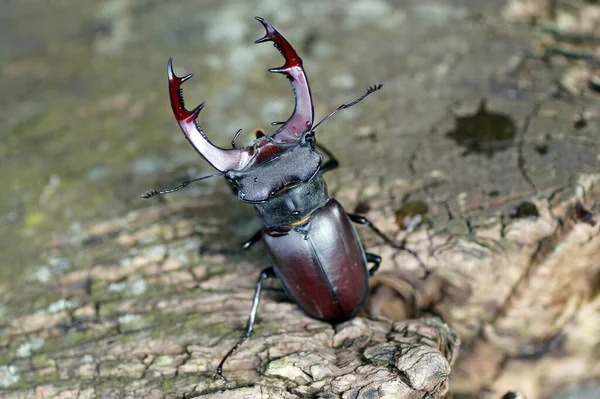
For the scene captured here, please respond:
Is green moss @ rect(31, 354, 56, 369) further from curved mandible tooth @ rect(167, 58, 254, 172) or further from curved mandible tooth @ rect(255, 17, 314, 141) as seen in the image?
curved mandible tooth @ rect(255, 17, 314, 141)

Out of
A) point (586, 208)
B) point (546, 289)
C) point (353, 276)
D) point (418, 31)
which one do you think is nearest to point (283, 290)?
point (353, 276)

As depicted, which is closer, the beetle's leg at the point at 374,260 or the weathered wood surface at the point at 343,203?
the weathered wood surface at the point at 343,203

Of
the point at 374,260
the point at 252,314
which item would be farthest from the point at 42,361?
the point at 374,260

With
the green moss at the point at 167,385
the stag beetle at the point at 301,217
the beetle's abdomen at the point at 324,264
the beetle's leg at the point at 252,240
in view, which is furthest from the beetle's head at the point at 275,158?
the green moss at the point at 167,385

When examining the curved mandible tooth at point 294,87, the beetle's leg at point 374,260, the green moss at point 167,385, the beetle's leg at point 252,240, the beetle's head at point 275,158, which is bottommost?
the beetle's leg at point 374,260

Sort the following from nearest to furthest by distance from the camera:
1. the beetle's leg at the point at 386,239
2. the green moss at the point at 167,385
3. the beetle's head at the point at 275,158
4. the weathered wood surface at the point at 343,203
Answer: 1. the green moss at the point at 167,385
2. the weathered wood surface at the point at 343,203
3. the beetle's head at the point at 275,158
4. the beetle's leg at the point at 386,239

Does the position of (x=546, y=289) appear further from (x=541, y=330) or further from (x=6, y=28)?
(x=6, y=28)

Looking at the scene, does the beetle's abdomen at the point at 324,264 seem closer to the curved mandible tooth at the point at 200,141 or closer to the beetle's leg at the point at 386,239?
the beetle's leg at the point at 386,239
